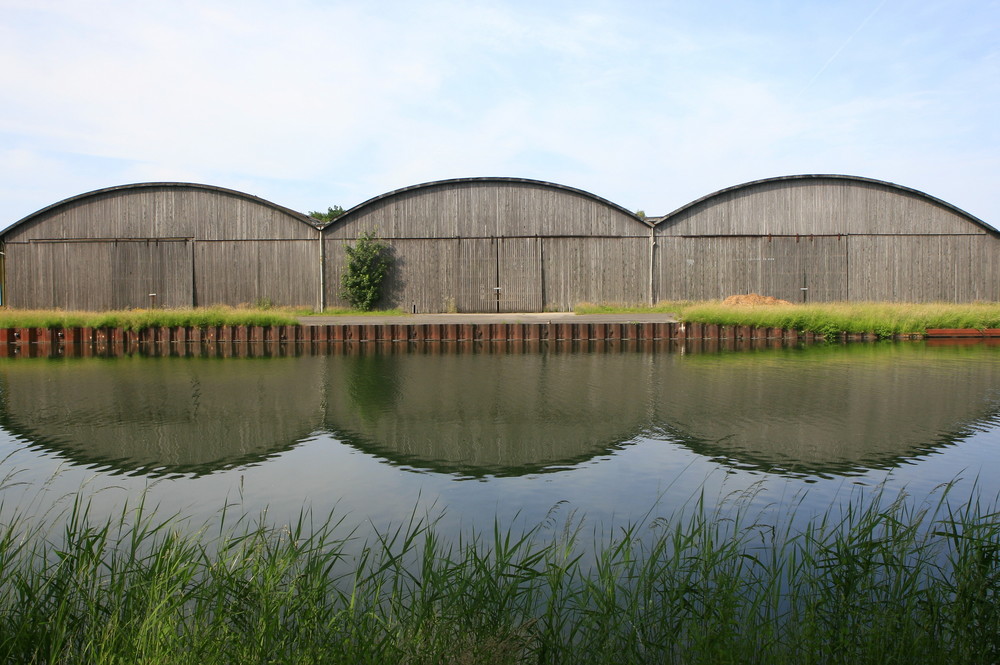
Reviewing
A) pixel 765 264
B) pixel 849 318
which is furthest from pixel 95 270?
pixel 849 318

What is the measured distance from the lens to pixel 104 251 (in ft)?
106

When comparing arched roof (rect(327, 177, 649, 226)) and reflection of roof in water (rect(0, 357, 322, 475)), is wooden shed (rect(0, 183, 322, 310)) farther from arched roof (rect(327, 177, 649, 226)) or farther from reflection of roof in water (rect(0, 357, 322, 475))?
reflection of roof in water (rect(0, 357, 322, 475))

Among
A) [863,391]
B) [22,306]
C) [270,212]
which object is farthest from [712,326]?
[22,306]

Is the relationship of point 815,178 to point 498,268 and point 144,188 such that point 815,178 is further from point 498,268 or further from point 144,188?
point 144,188

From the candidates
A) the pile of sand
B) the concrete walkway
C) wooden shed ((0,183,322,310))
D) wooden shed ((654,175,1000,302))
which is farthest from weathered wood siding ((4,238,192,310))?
the pile of sand

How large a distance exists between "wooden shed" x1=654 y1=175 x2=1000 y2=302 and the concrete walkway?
15.1 ft

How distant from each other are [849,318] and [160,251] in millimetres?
28145

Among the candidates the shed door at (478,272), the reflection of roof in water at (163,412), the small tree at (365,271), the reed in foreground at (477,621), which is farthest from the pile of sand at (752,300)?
the reed in foreground at (477,621)

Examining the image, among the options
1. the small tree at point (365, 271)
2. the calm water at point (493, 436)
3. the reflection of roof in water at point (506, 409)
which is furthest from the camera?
the small tree at point (365, 271)

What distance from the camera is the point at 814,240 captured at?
105ft

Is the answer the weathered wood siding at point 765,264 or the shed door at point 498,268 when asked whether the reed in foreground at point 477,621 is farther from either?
the weathered wood siding at point 765,264

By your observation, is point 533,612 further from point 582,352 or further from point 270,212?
point 270,212

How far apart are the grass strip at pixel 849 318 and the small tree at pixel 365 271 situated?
1301 cm

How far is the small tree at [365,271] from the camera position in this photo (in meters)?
31.4
